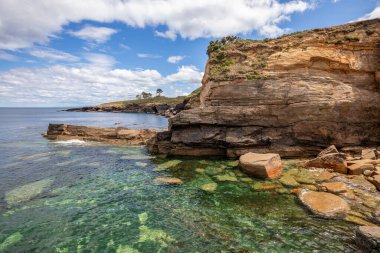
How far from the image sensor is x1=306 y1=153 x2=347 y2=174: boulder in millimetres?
22438

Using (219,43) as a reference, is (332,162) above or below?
below

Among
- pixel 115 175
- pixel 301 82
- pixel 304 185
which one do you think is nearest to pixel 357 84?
pixel 301 82

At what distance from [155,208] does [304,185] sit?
12.3 m

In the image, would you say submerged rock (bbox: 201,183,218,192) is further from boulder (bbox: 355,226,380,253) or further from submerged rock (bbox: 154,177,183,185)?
boulder (bbox: 355,226,380,253)

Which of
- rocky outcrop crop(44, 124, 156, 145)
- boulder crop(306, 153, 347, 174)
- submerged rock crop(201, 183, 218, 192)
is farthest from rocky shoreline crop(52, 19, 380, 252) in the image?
rocky outcrop crop(44, 124, 156, 145)

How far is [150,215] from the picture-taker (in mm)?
15672

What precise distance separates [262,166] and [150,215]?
11.0 metres

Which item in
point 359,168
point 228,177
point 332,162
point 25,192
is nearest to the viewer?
point 25,192

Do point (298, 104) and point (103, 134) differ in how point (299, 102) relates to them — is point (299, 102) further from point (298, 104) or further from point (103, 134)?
point (103, 134)

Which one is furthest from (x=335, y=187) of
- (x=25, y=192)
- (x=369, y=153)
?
(x=25, y=192)

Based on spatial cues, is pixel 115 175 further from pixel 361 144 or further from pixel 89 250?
pixel 361 144

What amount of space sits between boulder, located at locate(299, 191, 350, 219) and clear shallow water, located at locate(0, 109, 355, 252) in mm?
657

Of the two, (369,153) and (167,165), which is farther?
(167,165)

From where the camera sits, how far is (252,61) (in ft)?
105
